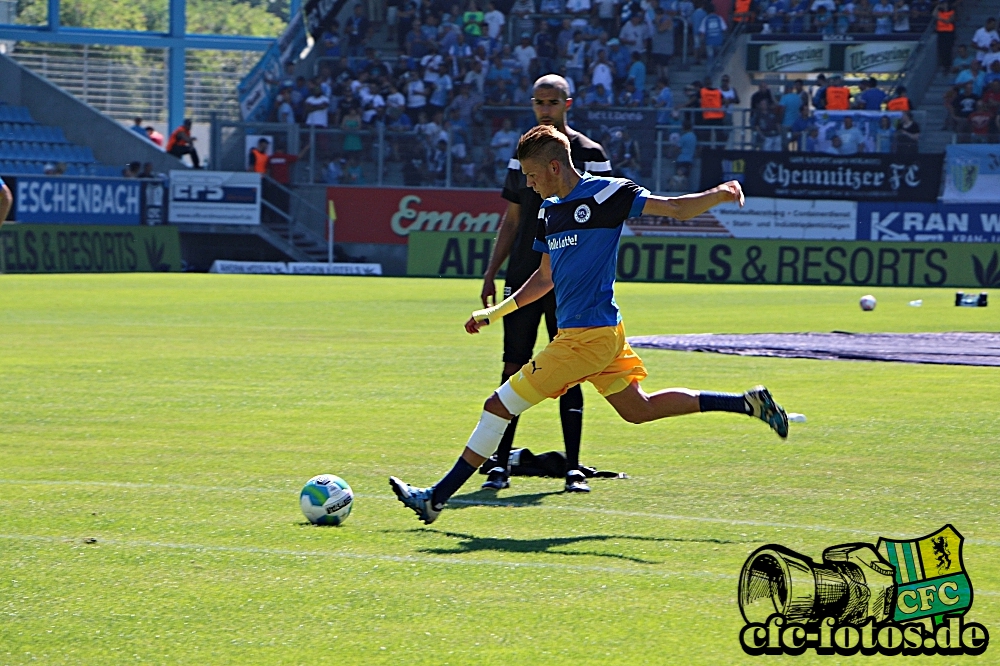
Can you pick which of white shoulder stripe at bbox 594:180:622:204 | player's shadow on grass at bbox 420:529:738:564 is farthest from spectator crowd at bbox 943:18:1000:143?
player's shadow on grass at bbox 420:529:738:564

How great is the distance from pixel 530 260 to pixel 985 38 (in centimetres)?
3466

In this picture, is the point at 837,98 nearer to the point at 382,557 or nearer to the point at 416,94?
the point at 416,94

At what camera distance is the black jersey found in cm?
857

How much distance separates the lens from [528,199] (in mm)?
8844

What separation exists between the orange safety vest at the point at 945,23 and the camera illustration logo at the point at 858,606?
37.2 metres

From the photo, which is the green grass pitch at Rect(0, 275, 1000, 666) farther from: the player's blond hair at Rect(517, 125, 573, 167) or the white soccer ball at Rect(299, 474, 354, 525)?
the player's blond hair at Rect(517, 125, 573, 167)

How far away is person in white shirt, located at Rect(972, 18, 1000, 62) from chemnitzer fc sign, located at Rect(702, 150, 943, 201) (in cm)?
479

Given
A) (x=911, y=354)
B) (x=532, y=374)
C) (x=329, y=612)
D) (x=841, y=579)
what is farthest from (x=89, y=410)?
(x=911, y=354)

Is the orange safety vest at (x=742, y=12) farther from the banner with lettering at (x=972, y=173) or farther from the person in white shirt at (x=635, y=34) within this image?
the banner with lettering at (x=972, y=173)

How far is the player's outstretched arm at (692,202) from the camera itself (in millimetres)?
6949

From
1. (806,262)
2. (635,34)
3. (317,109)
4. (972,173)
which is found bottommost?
(806,262)

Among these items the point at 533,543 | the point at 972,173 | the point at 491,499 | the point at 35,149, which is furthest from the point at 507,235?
the point at 35,149

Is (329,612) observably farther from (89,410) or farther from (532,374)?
(89,410)

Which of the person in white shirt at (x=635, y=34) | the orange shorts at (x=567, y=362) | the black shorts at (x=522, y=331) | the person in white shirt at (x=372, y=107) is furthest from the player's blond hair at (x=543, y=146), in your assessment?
the person in white shirt at (x=635, y=34)
